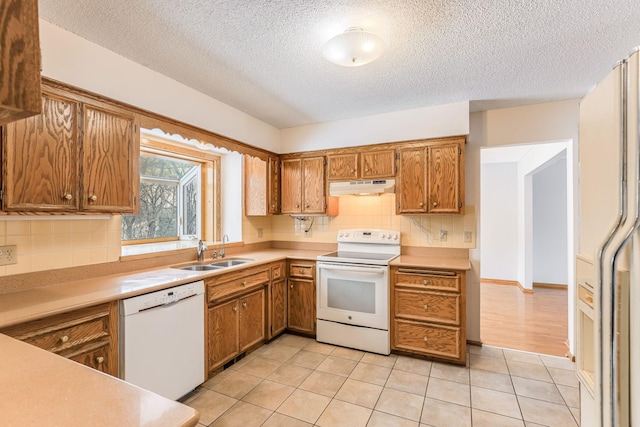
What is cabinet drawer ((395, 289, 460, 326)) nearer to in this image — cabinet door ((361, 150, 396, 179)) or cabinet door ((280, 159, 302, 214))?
cabinet door ((361, 150, 396, 179))

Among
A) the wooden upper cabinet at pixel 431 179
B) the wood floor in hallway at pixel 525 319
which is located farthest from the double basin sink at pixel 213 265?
the wood floor in hallway at pixel 525 319

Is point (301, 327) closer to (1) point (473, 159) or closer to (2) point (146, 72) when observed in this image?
(1) point (473, 159)

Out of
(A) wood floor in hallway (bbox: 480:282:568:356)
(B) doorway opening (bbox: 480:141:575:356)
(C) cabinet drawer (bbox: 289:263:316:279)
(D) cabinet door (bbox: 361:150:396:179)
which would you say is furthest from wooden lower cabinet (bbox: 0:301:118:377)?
(B) doorway opening (bbox: 480:141:575:356)

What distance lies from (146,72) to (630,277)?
9.42ft

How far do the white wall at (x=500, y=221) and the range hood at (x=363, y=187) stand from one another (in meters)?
3.75

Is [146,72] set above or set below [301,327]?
above

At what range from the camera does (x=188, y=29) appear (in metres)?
1.81

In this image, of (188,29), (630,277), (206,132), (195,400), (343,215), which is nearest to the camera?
(630,277)

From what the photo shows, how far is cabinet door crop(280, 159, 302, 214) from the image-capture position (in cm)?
374

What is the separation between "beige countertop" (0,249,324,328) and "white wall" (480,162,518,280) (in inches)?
208

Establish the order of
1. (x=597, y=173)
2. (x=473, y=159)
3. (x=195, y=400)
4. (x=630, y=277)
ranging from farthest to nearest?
(x=473, y=159), (x=195, y=400), (x=597, y=173), (x=630, y=277)

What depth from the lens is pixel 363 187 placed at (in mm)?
3301

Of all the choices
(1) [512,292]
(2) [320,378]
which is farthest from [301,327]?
(1) [512,292]

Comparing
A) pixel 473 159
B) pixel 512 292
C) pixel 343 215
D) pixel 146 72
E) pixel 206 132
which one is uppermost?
pixel 146 72
